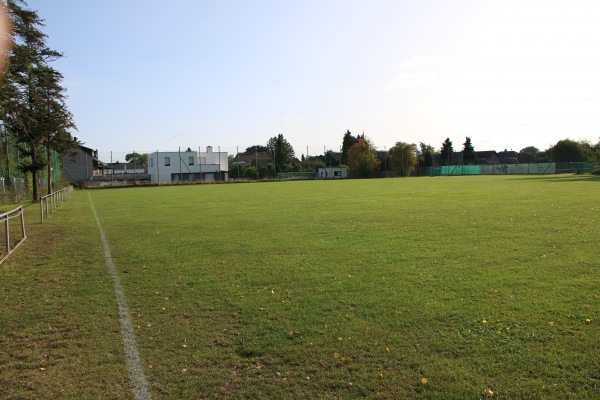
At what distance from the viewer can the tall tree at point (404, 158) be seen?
291ft

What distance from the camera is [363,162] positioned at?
84.4 meters

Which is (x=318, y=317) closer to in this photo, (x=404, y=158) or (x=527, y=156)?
(x=404, y=158)

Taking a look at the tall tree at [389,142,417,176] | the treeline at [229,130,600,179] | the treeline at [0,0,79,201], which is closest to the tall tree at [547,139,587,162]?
the treeline at [229,130,600,179]

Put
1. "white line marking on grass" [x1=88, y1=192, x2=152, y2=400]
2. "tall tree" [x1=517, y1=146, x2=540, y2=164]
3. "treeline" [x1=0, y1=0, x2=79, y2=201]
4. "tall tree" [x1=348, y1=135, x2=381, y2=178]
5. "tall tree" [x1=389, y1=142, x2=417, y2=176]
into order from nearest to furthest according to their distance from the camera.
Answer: "white line marking on grass" [x1=88, y1=192, x2=152, y2=400]
"treeline" [x1=0, y1=0, x2=79, y2=201]
"tall tree" [x1=348, y1=135, x2=381, y2=178]
"tall tree" [x1=389, y1=142, x2=417, y2=176]
"tall tree" [x1=517, y1=146, x2=540, y2=164]

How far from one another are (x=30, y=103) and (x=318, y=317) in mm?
25137

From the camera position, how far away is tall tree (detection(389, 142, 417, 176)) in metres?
88.8

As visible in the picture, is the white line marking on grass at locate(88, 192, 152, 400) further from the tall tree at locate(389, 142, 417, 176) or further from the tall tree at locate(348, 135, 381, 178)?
the tall tree at locate(389, 142, 417, 176)

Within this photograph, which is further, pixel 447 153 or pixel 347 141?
pixel 447 153

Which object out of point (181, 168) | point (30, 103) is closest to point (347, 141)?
point (181, 168)

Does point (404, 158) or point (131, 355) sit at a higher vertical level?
point (404, 158)

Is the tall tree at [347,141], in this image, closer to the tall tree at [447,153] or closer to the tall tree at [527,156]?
the tall tree at [447,153]

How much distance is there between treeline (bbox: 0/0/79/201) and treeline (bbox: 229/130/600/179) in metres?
38.8

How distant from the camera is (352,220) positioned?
15844mm

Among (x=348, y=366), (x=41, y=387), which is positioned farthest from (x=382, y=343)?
(x=41, y=387)
